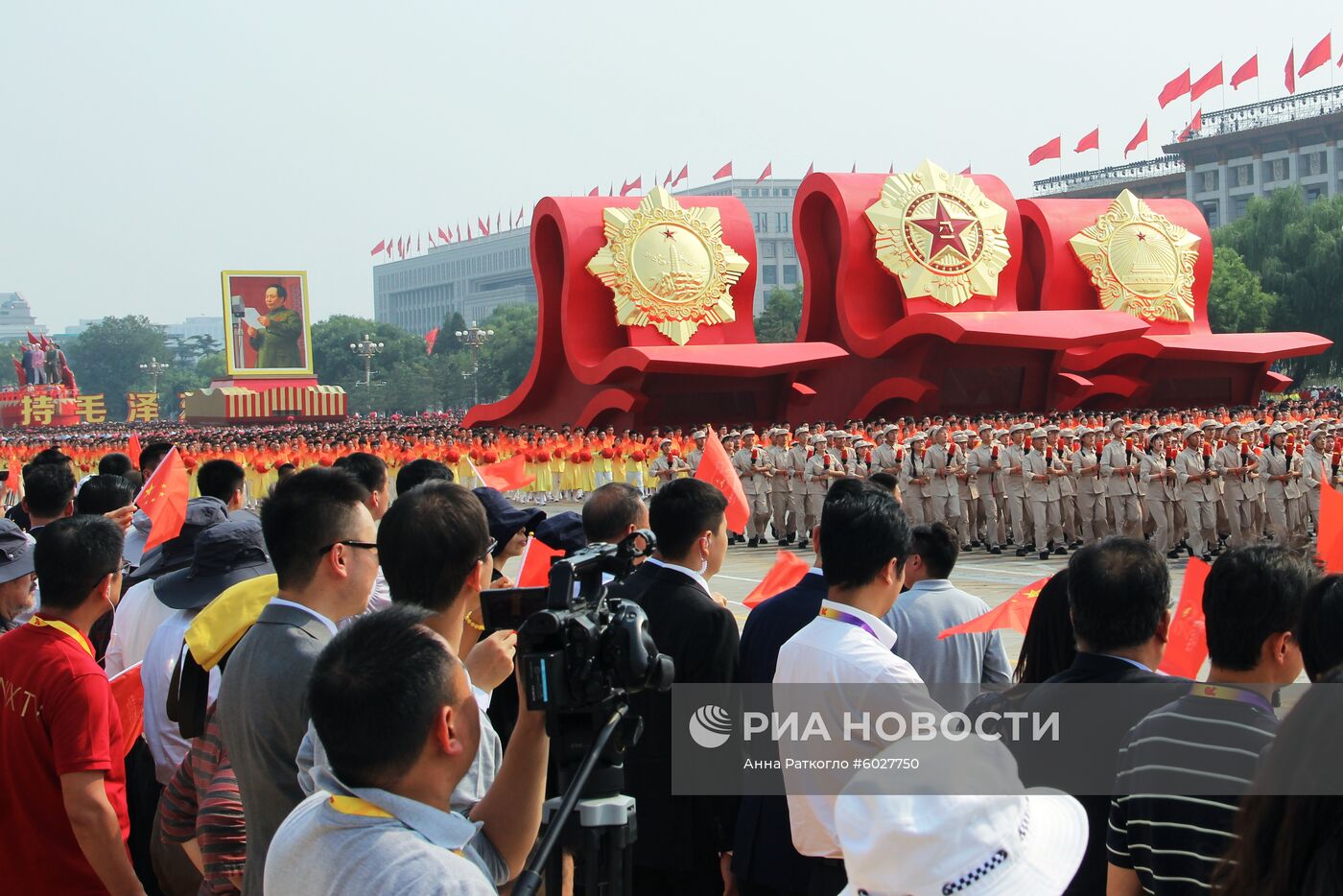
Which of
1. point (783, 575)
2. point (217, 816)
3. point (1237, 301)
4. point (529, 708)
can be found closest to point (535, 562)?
point (783, 575)

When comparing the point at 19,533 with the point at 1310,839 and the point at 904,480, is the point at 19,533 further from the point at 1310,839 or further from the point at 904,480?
the point at 904,480

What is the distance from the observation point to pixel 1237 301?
136 feet

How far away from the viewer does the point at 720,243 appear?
82.3ft

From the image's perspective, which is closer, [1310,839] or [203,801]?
[1310,839]

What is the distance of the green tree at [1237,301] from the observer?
41.4 meters

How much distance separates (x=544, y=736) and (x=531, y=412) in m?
25.1

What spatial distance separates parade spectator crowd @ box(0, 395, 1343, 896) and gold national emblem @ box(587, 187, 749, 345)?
63.7ft

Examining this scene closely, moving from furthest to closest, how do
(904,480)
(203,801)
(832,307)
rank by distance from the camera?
(832,307) < (904,480) < (203,801)

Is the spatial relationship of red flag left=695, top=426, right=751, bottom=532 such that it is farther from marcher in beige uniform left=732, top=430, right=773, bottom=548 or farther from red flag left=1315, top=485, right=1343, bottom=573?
marcher in beige uniform left=732, top=430, right=773, bottom=548

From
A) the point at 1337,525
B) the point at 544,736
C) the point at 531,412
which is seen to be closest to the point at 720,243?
the point at 531,412

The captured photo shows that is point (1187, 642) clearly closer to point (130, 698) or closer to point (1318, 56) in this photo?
point (130, 698)

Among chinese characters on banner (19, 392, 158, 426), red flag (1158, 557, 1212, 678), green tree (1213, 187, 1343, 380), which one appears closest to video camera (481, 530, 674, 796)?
red flag (1158, 557, 1212, 678)

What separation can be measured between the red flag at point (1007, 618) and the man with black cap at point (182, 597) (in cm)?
187

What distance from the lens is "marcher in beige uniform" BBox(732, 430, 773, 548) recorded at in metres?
16.5
